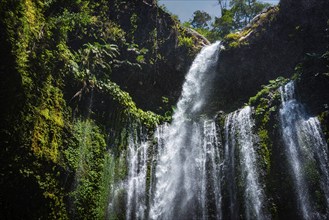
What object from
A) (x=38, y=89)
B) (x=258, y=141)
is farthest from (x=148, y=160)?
(x=38, y=89)

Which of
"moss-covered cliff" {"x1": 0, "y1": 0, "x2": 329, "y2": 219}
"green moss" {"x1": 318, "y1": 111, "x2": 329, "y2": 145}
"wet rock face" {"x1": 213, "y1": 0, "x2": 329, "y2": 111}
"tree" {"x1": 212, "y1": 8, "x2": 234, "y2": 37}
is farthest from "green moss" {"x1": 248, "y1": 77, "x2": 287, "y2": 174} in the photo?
"tree" {"x1": 212, "y1": 8, "x2": 234, "y2": 37}

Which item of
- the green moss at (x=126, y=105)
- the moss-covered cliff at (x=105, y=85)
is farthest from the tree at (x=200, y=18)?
the green moss at (x=126, y=105)

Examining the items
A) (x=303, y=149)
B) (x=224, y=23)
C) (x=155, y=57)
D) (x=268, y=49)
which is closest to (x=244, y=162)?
(x=303, y=149)

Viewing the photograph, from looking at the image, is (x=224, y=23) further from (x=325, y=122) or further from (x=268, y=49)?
(x=325, y=122)

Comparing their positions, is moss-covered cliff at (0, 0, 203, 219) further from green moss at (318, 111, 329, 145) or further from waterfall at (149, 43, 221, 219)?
green moss at (318, 111, 329, 145)

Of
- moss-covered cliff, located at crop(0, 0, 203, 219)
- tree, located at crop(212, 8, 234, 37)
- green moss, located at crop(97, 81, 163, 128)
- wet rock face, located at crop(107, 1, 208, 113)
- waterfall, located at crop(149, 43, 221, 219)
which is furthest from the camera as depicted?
tree, located at crop(212, 8, 234, 37)

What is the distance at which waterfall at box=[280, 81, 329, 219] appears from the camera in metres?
7.61

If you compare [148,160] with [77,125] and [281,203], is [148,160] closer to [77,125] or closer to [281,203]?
[77,125]

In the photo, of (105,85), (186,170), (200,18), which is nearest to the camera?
(186,170)

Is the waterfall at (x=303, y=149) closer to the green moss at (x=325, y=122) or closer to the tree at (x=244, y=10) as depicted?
the green moss at (x=325, y=122)

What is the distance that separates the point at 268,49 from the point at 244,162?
19.5ft

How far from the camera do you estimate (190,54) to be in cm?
1356

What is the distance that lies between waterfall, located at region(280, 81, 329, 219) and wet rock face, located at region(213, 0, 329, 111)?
313cm

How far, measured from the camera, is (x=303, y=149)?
Result: 8.24 m
